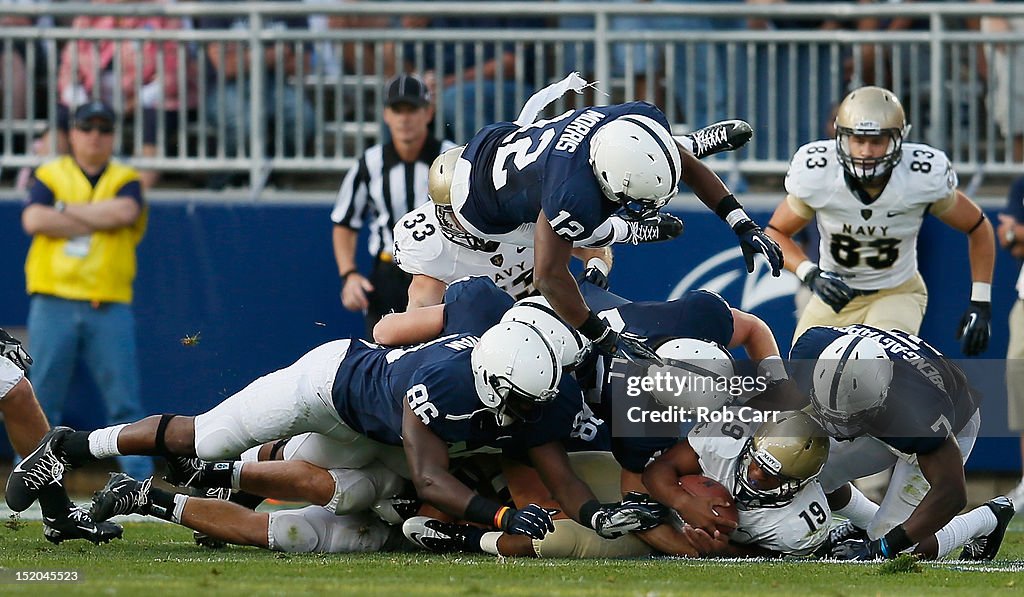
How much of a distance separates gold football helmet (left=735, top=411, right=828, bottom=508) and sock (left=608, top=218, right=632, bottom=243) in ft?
3.90

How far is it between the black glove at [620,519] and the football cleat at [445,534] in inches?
26.3

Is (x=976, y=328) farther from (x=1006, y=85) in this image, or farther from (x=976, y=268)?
(x=1006, y=85)

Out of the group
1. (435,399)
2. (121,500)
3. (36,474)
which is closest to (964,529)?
(435,399)

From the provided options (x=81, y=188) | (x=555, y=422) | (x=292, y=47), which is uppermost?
(x=292, y=47)

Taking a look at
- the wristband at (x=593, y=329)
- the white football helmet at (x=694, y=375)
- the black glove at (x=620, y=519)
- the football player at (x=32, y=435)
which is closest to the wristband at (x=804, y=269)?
the white football helmet at (x=694, y=375)

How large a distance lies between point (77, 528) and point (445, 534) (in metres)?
1.55

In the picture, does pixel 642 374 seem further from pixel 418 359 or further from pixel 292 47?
pixel 292 47

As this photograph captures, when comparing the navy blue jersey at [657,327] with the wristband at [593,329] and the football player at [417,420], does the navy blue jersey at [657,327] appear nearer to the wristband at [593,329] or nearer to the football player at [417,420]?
the wristband at [593,329]

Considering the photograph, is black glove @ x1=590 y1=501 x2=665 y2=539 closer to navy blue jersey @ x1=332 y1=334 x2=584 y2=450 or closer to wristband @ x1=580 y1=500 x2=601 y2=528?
wristband @ x1=580 y1=500 x2=601 y2=528

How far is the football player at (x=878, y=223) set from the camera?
29.2 feet

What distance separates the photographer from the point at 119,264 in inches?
401

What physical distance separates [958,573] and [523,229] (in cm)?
248

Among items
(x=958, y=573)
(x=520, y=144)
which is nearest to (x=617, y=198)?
(x=520, y=144)

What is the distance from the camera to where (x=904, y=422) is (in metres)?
6.80
